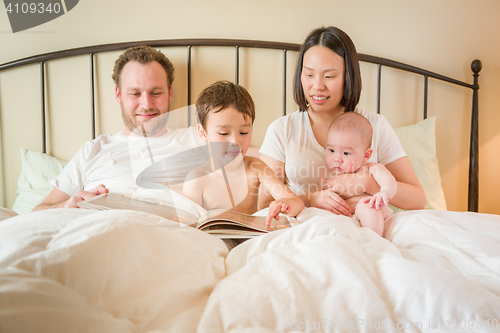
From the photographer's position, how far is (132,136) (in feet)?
4.48

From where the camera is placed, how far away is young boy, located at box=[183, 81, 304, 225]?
1.00 meters

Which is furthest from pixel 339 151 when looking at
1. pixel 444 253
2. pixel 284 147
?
pixel 444 253

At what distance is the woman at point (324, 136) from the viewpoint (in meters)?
1.05

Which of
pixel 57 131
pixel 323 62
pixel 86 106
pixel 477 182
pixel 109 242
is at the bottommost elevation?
pixel 477 182

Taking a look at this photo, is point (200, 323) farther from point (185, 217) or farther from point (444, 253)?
point (444, 253)

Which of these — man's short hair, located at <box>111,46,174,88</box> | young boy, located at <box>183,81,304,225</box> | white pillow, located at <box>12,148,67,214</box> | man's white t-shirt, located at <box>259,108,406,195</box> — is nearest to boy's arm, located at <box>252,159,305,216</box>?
young boy, located at <box>183,81,304,225</box>

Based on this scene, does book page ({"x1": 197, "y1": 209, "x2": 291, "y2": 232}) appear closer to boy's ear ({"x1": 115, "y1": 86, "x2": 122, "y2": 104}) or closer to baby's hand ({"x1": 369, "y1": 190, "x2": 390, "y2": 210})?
baby's hand ({"x1": 369, "y1": 190, "x2": 390, "y2": 210})

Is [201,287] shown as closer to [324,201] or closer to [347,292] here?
[347,292]

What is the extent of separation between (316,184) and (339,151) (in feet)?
0.71

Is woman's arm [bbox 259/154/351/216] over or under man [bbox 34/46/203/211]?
under

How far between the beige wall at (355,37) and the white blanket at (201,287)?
1162 mm

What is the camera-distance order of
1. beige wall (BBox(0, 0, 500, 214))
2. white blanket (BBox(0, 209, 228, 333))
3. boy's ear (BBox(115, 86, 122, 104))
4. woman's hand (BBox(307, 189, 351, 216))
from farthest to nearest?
beige wall (BBox(0, 0, 500, 214))
boy's ear (BBox(115, 86, 122, 104))
woman's hand (BBox(307, 189, 351, 216))
white blanket (BBox(0, 209, 228, 333))

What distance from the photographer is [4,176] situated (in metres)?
1.50

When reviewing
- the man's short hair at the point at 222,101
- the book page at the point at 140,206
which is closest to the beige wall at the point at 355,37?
the man's short hair at the point at 222,101
